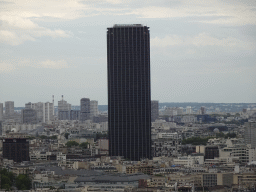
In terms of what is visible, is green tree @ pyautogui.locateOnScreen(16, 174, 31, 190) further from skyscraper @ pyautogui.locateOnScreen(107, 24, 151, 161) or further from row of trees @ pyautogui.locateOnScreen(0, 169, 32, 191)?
skyscraper @ pyautogui.locateOnScreen(107, 24, 151, 161)

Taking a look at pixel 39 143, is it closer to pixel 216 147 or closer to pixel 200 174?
pixel 216 147

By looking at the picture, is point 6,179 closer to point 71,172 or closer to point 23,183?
point 23,183

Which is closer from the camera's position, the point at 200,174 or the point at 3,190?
the point at 3,190

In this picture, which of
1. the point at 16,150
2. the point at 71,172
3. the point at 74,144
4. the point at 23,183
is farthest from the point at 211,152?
the point at 23,183

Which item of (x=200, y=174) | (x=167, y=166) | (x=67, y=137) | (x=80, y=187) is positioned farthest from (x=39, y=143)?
(x=80, y=187)

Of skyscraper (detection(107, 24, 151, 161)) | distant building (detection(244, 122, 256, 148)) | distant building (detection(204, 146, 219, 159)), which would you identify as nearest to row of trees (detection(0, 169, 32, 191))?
skyscraper (detection(107, 24, 151, 161))

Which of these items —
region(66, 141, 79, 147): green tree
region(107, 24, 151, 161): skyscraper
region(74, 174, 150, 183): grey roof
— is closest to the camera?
region(74, 174, 150, 183): grey roof
